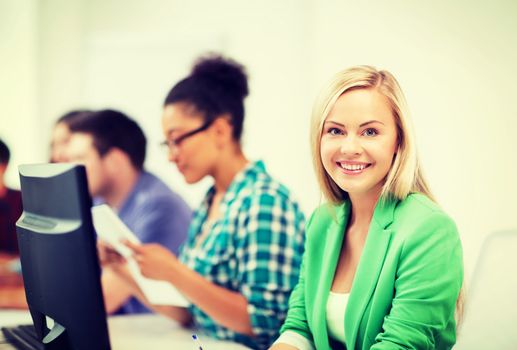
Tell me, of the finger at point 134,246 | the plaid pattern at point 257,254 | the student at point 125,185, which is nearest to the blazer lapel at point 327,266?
the plaid pattern at point 257,254

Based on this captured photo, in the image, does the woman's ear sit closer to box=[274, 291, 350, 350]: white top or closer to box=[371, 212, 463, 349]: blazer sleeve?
box=[274, 291, 350, 350]: white top

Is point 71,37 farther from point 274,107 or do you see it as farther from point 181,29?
point 274,107

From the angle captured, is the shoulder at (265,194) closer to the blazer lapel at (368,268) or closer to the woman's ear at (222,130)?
the woman's ear at (222,130)

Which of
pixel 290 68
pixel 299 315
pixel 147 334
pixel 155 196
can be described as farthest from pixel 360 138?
pixel 290 68

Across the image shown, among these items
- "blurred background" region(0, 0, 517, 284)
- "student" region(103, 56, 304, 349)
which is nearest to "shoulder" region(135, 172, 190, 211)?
"student" region(103, 56, 304, 349)

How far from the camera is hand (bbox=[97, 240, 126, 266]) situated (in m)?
1.73

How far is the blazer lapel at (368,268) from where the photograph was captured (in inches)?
43.9

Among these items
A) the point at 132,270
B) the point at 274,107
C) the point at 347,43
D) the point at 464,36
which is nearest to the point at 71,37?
the point at 274,107

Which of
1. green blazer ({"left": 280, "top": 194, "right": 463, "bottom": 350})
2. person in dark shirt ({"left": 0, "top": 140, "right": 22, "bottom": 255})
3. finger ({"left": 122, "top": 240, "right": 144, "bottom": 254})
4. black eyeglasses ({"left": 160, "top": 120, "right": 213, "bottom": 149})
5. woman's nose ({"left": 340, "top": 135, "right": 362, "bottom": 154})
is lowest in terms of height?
person in dark shirt ({"left": 0, "top": 140, "right": 22, "bottom": 255})

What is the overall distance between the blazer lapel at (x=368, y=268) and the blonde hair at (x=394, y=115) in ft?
0.15

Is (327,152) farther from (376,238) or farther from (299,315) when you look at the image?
(299,315)

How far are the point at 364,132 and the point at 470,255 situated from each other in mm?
547

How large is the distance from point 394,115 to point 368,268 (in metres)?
0.32

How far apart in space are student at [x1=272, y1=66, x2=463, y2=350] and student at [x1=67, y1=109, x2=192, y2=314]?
950mm
